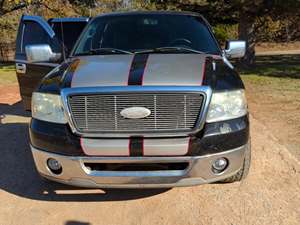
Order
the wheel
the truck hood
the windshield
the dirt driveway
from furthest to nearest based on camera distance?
the windshield, the wheel, the dirt driveway, the truck hood

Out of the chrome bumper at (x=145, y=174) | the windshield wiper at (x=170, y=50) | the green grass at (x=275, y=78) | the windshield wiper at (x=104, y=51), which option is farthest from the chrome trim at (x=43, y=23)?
the green grass at (x=275, y=78)

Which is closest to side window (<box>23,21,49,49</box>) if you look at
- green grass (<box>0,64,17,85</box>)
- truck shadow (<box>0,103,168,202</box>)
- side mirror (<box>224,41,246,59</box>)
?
truck shadow (<box>0,103,168,202</box>)

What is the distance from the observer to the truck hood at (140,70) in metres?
3.76

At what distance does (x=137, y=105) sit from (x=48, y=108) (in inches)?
31.9

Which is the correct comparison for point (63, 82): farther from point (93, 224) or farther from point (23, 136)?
point (23, 136)

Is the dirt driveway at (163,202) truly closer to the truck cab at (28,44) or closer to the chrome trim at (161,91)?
the chrome trim at (161,91)

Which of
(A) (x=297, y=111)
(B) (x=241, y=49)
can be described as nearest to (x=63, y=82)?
(B) (x=241, y=49)

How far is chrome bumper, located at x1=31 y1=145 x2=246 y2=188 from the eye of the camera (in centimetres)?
364

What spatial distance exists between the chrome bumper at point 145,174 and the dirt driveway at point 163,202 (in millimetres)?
350

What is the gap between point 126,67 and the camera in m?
4.08

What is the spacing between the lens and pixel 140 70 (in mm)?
3953

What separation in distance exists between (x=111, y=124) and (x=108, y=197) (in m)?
0.96

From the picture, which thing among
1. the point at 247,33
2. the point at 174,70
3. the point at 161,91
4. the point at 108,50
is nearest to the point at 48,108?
the point at 161,91

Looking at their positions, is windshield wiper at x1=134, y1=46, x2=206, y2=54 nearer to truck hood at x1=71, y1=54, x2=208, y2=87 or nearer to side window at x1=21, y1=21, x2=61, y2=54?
truck hood at x1=71, y1=54, x2=208, y2=87
